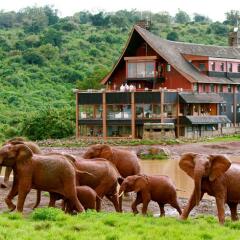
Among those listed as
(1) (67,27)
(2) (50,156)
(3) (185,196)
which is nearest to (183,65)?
(3) (185,196)

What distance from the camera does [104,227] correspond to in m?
12.8

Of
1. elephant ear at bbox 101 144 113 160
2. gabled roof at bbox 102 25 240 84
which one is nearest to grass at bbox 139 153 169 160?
gabled roof at bbox 102 25 240 84

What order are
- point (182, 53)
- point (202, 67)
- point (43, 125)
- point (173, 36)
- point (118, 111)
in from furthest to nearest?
point (173, 36) → point (182, 53) → point (202, 67) → point (43, 125) → point (118, 111)

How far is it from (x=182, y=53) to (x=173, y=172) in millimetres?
34310

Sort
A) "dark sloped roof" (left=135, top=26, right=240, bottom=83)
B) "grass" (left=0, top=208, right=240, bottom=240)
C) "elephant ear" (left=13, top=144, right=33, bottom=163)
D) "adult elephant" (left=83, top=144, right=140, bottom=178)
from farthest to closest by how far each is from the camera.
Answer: "dark sloped roof" (left=135, top=26, right=240, bottom=83) < "adult elephant" (left=83, top=144, right=140, bottom=178) < "elephant ear" (left=13, top=144, right=33, bottom=163) < "grass" (left=0, top=208, right=240, bottom=240)

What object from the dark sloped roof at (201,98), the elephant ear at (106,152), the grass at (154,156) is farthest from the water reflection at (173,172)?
the dark sloped roof at (201,98)

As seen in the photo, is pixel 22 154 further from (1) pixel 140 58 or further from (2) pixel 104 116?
(1) pixel 140 58

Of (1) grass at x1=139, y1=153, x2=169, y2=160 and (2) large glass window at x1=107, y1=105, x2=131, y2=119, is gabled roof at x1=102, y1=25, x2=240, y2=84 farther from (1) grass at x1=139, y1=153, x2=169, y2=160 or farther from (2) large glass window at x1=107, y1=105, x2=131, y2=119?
(1) grass at x1=139, y1=153, x2=169, y2=160

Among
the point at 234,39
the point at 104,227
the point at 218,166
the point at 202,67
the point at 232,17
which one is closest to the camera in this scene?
the point at 104,227

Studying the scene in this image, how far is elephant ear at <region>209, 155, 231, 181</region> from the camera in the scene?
46.8 ft

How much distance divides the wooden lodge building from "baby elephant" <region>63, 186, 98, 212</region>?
132 ft

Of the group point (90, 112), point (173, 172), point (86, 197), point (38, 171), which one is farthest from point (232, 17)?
point (38, 171)

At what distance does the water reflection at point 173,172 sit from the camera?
2458 cm

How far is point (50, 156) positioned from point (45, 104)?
61684mm
